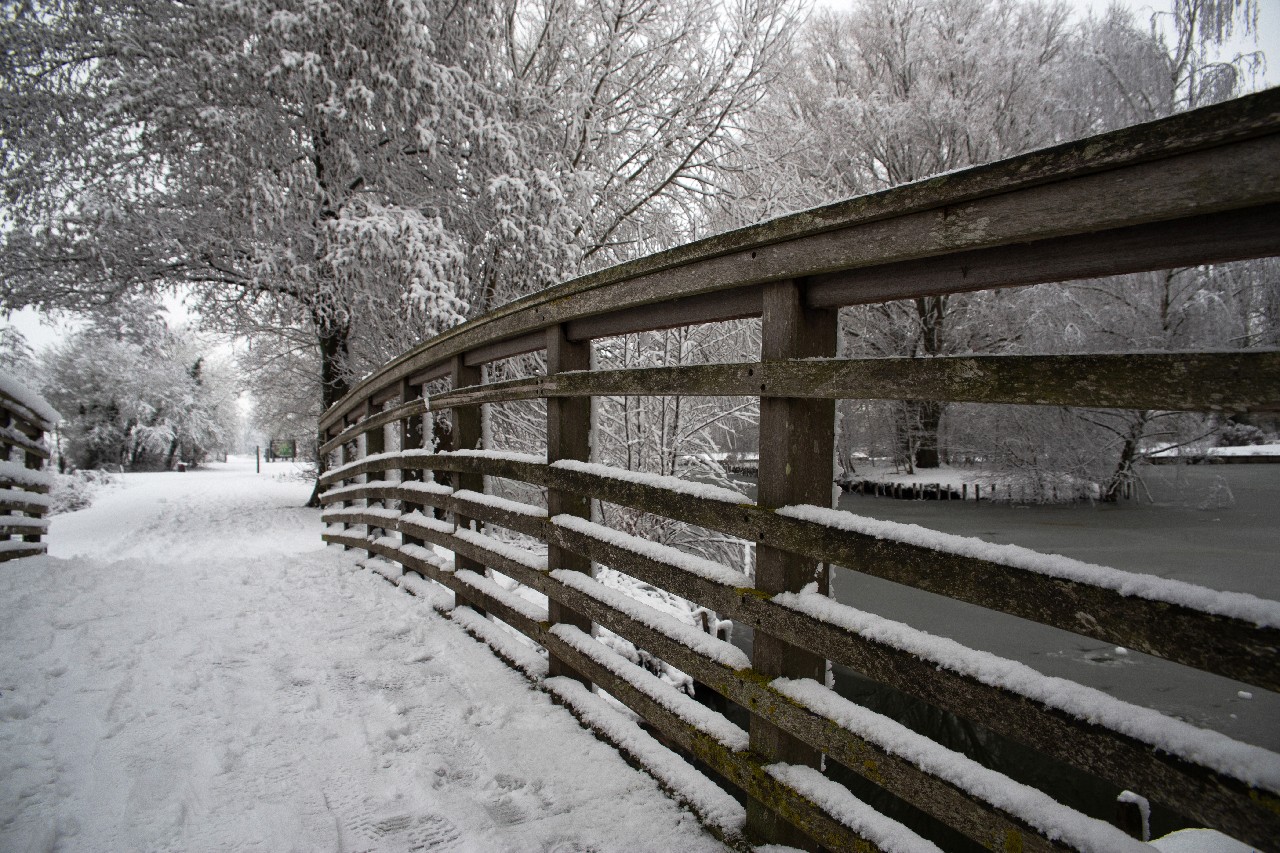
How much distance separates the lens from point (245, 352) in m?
14.8

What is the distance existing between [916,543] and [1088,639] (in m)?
7.25

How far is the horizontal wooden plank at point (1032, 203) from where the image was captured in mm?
923

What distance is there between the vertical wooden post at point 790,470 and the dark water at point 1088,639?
6.36 ft

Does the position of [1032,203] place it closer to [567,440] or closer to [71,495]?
[567,440]

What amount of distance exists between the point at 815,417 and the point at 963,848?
372 centimetres

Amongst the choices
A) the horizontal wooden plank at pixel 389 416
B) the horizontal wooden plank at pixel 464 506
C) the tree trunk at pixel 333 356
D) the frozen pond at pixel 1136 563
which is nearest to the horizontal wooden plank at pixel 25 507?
the horizontal wooden plank at pixel 389 416

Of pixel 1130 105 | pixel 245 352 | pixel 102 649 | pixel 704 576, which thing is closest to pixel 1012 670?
pixel 704 576

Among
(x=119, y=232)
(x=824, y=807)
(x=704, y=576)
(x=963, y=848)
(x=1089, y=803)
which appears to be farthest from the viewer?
(x=119, y=232)

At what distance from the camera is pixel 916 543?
4.44ft

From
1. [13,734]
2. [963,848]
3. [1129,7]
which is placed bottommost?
[963,848]

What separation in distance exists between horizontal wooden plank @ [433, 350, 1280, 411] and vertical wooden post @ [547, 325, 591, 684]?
810 millimetres

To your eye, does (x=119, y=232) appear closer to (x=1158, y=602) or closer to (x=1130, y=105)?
(x=1158, y=602)

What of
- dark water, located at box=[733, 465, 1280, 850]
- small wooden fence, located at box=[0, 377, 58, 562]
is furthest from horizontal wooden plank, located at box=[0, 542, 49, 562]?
dark water, located at box=[733, 465, 1280, 850]

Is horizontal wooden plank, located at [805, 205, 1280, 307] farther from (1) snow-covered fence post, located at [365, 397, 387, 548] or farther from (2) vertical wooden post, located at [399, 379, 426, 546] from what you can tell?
(1) snow-covered fence post, located at [365, 397, 387, 548]
